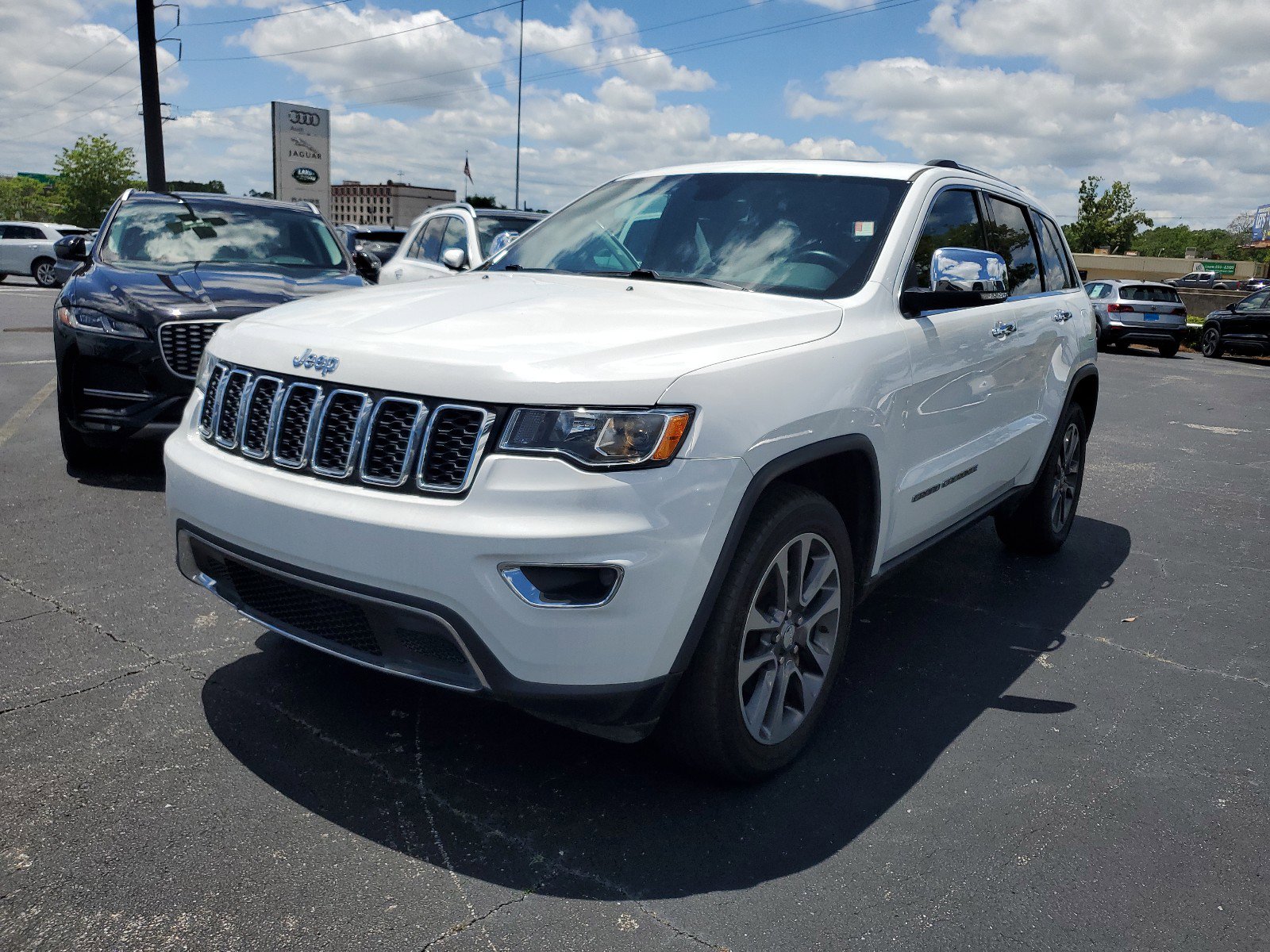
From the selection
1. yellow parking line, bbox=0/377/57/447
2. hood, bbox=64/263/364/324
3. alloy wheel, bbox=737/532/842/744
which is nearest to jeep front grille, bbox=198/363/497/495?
alloy wheel, bbox=737/532/842/744

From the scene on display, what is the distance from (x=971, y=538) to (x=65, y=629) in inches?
179

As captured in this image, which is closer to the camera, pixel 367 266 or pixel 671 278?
pixel 671 278

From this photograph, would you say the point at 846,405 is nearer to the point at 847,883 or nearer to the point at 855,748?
the point at 855,748

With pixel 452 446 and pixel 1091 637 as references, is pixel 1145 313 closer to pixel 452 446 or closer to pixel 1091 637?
pixel 1091 637

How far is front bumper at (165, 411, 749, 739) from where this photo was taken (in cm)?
245

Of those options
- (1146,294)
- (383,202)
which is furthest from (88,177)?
(1146,294)

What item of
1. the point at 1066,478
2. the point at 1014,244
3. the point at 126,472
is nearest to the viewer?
the point at 1014,244

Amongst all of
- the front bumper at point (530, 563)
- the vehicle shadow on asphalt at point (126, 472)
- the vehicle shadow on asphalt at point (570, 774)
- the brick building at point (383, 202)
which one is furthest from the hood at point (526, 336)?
the brick building at point (383, 202)

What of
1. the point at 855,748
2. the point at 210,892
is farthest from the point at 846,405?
the point at 210,892

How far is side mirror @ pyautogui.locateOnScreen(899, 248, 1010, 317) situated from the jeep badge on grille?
1848 mm

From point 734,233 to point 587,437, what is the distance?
166 centimetres

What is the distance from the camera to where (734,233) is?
12.7 ft

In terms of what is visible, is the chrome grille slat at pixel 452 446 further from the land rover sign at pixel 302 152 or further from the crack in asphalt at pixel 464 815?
the land rover sign at pixel 302 152

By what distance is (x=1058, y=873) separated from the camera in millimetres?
2730
